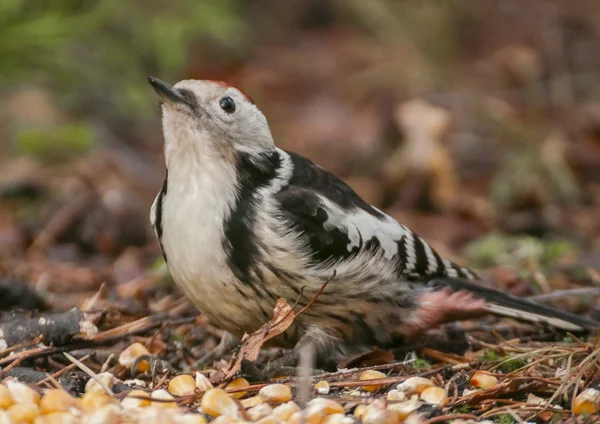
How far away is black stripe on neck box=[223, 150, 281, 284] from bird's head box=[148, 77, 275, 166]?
0.20 feet

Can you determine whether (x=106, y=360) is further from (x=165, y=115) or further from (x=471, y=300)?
(x=471, y=300)

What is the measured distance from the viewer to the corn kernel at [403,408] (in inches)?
115

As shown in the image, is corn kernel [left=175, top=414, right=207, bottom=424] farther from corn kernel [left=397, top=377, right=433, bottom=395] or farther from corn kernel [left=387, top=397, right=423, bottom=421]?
corn kernel [left=397, top=377, right=433, bottom=395]

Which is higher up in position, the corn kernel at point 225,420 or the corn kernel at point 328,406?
the corn kernel at point 225,420

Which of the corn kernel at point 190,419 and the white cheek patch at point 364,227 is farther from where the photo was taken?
the white cheek patch at point 364,227

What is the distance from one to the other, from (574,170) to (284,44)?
4.64m

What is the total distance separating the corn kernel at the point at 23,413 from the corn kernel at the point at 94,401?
0.48 feet

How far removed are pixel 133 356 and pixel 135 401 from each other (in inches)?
24.7

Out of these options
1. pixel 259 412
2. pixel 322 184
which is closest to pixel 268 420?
pixel 259 412

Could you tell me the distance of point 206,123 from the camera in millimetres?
3602

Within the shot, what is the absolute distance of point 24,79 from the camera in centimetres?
781

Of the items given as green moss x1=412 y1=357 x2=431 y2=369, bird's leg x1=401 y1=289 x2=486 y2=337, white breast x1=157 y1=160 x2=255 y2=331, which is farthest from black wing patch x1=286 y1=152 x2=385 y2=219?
green moss x1=412 y1=357 x2=431 y2=369

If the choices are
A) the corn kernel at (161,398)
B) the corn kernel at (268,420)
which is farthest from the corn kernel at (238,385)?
the corn kernel at (268,420)

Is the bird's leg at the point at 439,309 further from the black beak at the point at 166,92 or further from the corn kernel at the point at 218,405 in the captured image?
the black beak at the point at 166,92
